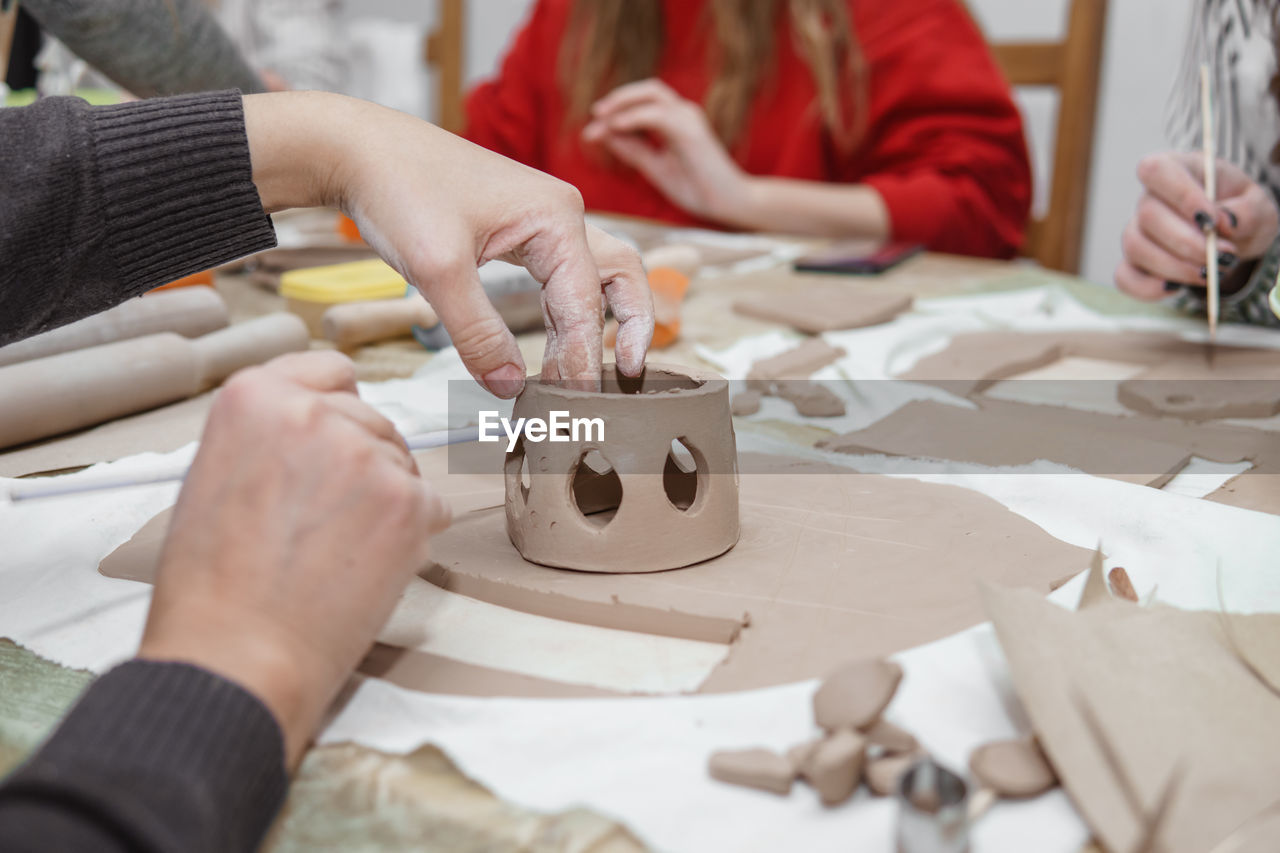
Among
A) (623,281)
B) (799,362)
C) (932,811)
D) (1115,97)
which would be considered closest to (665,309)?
(799,362)

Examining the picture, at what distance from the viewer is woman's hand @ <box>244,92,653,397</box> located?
850 mm

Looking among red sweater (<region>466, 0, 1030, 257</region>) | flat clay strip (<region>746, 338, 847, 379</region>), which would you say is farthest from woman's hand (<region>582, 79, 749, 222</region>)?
flat clay strip (<region>746, 338, 847, 379</region>)

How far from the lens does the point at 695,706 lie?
2.22 ft

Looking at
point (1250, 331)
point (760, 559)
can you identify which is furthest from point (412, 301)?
point (1250, 331)

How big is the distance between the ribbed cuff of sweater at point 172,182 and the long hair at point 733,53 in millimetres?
1840

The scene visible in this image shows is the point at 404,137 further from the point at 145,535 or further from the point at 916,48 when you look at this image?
the point at 916,48

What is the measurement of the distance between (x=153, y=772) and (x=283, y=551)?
0.15 m

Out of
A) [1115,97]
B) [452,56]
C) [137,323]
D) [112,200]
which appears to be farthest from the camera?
[452,56]

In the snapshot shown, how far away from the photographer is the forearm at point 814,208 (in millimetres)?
2281

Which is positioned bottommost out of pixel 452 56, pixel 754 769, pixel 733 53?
pixel 754 769

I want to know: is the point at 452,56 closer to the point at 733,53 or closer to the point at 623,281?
the point at 733,53

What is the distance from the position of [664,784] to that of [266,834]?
234mm

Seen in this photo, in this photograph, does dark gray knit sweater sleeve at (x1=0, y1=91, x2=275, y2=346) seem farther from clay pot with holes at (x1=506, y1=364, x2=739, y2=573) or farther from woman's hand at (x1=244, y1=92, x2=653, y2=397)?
clay pot with holes at (x1=506, y1=364, x2=739, y2=573)
